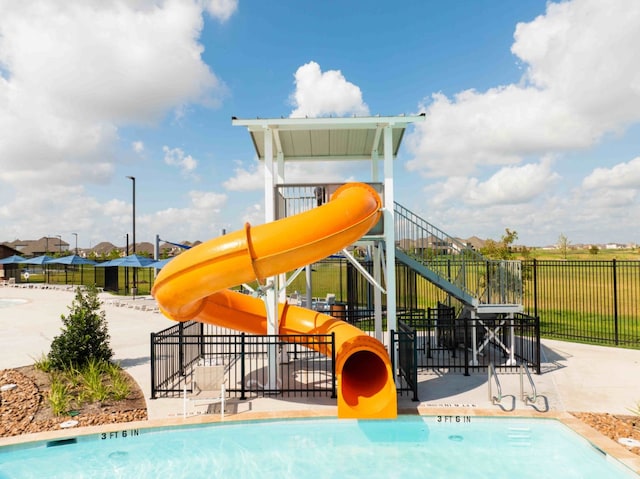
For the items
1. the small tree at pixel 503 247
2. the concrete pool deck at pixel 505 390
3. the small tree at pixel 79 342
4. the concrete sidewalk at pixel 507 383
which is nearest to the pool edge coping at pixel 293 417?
the concrete pool deck at pixel 505 390

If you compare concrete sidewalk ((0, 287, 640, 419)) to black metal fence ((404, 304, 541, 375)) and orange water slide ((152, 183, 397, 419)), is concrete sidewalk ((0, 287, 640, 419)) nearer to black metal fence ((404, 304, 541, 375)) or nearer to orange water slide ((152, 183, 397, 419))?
black metal fence ((404, 304, 541, 375))

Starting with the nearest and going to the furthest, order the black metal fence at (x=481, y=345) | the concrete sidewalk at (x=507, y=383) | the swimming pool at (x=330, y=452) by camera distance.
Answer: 1. the swimming pool at (x=330, y=452)
2. the concrete sidewalk at (x=507, y=383)
3. the black metal fence at (x=481, y=345)

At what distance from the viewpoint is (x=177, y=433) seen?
303 inches

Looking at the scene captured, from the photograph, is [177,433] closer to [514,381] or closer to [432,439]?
[432,439]

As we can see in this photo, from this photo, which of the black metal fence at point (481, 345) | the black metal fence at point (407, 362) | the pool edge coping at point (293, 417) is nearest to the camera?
the pool edge coping at point (293, 417)

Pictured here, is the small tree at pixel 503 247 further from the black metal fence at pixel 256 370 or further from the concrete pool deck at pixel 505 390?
the black metal fence at pixel 256 370

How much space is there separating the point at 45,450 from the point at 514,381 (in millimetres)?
9991

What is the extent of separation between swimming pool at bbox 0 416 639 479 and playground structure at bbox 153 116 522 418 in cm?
69

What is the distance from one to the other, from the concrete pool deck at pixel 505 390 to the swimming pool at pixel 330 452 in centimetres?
24

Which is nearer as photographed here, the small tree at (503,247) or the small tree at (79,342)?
the small tree at (79,342)

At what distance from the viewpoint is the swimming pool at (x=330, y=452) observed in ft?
21.6

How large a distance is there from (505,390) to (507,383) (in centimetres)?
60

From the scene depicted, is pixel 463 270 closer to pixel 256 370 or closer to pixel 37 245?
pixel 256 370

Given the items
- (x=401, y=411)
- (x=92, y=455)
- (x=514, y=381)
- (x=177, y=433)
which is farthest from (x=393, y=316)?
(x=92, y=455)
